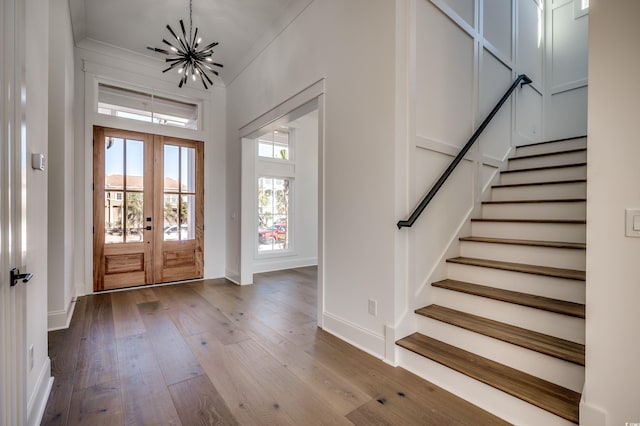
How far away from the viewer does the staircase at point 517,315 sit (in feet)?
5.30

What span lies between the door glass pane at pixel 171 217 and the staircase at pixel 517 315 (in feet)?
13.1

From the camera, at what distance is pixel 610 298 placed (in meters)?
1.28

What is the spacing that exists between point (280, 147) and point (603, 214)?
525 cm

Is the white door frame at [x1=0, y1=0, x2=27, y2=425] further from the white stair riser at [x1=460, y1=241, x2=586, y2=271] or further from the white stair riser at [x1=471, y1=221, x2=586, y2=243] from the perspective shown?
the white stair riser at [x1=471, y1=221, x2=586, y2=243]

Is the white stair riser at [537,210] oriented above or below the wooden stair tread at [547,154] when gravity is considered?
below

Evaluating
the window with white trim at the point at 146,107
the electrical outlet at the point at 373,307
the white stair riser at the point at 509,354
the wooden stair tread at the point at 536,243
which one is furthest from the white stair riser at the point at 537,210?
the window with white trim at the point at 146,107

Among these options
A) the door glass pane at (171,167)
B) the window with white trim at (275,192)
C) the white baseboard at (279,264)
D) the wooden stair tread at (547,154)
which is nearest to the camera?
the wooden stair tread at (547,154)


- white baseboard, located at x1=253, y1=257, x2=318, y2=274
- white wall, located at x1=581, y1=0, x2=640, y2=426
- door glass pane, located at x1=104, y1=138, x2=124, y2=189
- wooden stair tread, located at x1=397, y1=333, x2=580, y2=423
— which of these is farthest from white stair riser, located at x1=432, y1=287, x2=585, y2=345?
door glass pane, located at x1=104, y1=138, x2=124, y2=189

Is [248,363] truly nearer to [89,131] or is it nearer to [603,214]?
[603,214]

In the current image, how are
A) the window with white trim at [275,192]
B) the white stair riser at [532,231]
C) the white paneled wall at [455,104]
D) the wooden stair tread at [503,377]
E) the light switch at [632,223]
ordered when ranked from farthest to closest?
the window with white trim at [275,192] → the white paneled wall at [455,104] → the white stair riser at [532,231] → the wooden stair tread at [503,377] → the light switch at [632,223]

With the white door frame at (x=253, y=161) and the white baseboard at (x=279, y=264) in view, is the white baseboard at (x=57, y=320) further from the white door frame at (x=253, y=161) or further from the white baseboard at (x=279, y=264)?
the white baseboard at (x=279, y=264)

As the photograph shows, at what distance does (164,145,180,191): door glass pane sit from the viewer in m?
4.65

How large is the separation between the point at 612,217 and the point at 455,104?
6.04 feet

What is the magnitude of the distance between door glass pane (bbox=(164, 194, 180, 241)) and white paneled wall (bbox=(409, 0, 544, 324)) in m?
3.95
